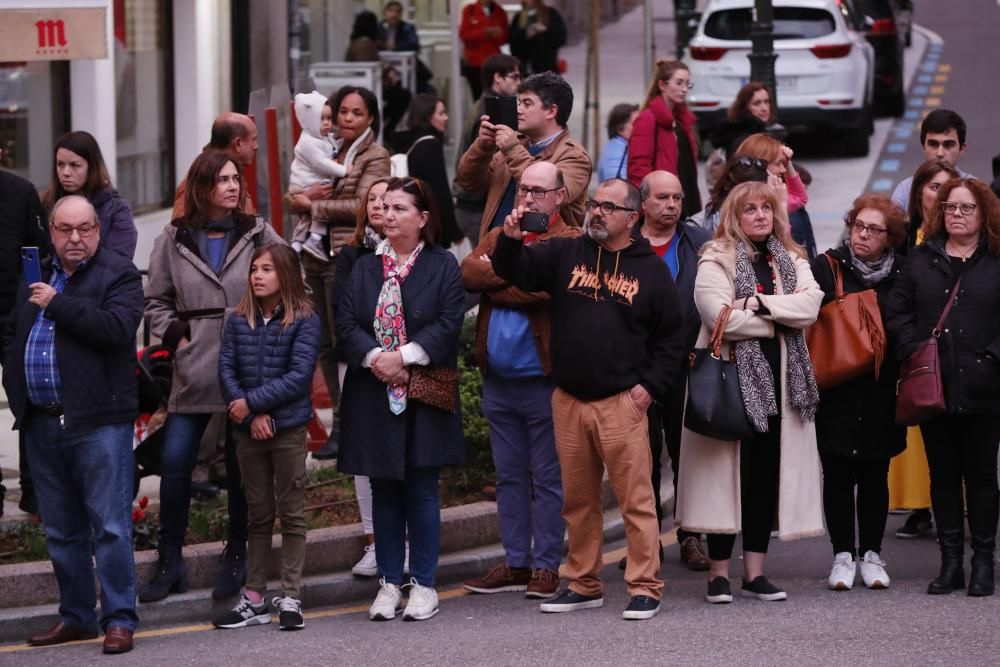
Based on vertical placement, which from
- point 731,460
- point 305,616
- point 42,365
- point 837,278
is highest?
point 837,278

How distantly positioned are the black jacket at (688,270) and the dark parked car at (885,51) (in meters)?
15.5

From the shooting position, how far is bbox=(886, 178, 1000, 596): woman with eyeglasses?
770 cm

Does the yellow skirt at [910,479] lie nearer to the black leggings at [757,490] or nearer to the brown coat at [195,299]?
the black leggings at [757,490]

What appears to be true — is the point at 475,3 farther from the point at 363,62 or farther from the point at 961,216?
the point at 961,216

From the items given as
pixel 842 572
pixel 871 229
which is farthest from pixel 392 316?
pixel 842 572

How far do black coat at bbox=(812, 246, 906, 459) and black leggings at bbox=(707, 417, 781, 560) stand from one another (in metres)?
0.28

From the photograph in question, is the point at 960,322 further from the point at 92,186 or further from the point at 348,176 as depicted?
the point at 92,186

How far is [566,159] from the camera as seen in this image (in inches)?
318

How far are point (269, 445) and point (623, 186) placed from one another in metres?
1.82

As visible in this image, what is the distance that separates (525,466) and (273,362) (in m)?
1.26

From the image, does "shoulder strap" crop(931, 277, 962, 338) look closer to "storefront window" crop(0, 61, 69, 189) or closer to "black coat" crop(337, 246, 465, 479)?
"black coat" crop(337, 246, 465, 479)

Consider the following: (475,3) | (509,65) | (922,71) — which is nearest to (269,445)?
(509,65)

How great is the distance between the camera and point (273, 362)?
296 inches

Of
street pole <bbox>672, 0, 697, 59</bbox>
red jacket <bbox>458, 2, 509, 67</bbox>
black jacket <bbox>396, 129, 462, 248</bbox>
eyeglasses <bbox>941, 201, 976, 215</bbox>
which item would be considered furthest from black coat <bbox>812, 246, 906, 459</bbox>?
street pole <bbox>672, 0, 697, 59</bbox>
